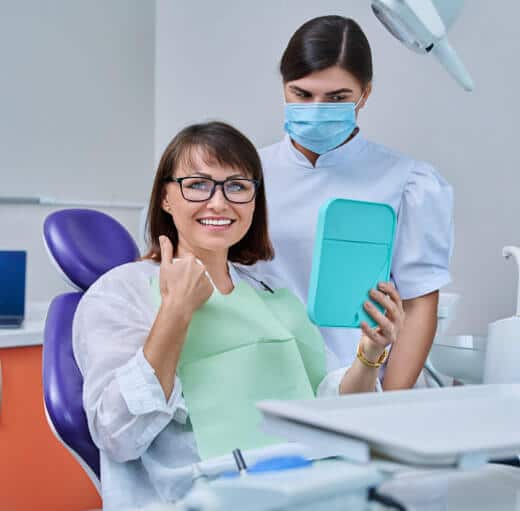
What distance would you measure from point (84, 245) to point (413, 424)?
0.95 meters

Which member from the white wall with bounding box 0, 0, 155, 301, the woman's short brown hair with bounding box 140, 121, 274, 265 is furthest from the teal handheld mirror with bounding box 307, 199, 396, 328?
the white wall with bounding box 0, 0, 155, 301

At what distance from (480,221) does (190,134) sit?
952 mm

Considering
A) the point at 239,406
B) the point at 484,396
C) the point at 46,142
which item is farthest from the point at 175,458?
the point at 46,142

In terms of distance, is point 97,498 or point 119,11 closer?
point 97,498

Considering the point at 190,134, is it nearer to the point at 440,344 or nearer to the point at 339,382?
the point at 339,382

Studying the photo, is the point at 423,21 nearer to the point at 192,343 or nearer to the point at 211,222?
the point at 211,222

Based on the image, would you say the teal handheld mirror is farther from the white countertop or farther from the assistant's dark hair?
the white countertop

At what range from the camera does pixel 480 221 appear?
1938 mm

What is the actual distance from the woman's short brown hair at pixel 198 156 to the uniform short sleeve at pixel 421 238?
11.1 inches

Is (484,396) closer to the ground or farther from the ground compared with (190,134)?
closer to the ground

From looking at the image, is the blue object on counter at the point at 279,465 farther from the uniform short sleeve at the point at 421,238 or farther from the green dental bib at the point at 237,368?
the uniform short sleeve at the point at 421,238

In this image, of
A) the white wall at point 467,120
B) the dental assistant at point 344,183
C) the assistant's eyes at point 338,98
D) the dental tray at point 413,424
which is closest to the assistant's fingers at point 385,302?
the dental tray at point 413,424

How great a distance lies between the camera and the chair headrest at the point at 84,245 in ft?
4.74

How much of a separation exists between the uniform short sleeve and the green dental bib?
0.25m
